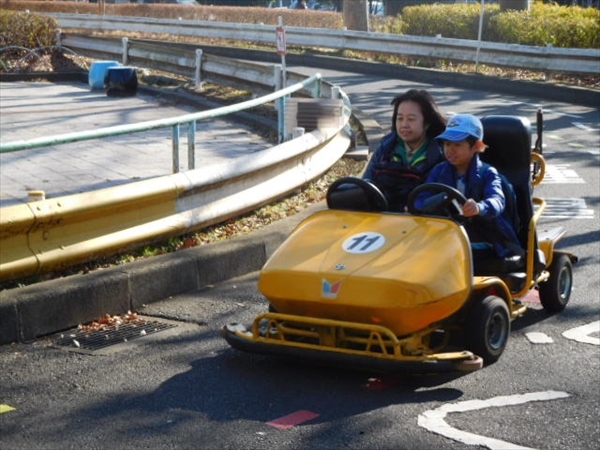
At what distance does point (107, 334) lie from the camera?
256 inches

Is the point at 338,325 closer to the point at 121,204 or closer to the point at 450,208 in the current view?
the point at 450,208

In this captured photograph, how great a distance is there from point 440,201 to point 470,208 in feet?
0.56

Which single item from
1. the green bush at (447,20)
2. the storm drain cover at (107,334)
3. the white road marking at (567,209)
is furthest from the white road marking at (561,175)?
the green bush at (447,20)

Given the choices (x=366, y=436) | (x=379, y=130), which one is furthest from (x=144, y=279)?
(x=379, y=130)

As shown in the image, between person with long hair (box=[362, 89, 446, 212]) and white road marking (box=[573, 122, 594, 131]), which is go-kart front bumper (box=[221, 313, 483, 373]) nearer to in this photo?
person with long hair (box=[362, 89, 446, 212])

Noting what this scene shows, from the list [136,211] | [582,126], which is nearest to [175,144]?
[136,211]

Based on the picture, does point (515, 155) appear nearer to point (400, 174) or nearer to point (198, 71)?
point (400, 174)

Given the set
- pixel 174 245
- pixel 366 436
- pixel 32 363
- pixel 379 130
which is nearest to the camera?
pixel 366 436

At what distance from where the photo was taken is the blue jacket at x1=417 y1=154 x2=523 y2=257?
6406mm

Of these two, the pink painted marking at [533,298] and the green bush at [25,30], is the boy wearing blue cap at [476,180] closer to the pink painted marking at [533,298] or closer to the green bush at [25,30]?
the pink painted marking at [533,298]

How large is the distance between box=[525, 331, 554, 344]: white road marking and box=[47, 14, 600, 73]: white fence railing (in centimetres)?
1476

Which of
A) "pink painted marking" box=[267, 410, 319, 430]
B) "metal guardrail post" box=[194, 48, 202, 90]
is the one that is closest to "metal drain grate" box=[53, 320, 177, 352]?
"pink painted marking" box=[267, 410, 319, 430]

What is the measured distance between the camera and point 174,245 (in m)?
7.77

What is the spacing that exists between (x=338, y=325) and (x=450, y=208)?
1.08 metres
